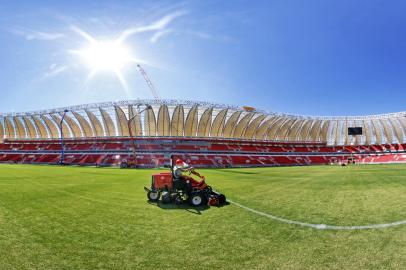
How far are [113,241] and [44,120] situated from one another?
81.0 metres

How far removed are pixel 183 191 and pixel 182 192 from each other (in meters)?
0.14

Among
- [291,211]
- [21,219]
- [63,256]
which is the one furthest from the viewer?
[291,211]

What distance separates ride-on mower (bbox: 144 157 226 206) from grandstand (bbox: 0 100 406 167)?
4566 centimetres

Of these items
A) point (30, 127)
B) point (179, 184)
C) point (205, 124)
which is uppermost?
point (30, 127)

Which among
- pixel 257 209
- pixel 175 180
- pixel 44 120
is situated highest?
pixel 44 120

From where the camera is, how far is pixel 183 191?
1081 cm

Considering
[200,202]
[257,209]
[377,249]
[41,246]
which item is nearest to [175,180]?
[200,202]

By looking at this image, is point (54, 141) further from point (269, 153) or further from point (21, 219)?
point (21, 219)

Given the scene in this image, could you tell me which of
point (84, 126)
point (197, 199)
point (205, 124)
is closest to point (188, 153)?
point (205, 124)

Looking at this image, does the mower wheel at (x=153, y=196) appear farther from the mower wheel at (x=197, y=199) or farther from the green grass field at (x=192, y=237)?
the mower wheel at (x=197, y=199)

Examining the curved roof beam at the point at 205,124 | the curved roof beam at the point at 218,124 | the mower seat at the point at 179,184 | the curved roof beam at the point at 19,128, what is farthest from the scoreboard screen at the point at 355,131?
the curved roof beam at the point at 19,128

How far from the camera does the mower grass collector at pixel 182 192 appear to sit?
10367mm

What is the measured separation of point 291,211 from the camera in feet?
28.9

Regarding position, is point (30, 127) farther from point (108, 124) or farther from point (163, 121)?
point (163, 121)
